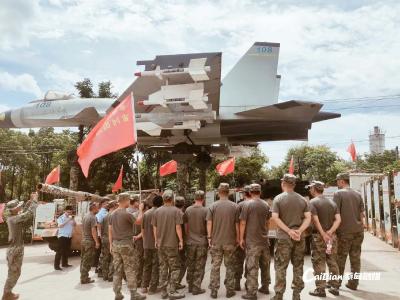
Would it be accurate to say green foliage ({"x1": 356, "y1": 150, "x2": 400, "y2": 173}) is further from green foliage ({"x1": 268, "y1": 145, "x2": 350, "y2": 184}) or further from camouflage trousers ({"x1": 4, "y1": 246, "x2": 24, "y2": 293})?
camouflage trousers ({"x1": 4, "y1": 246, "x2": 24, "y2": 293})

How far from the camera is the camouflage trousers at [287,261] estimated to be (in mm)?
5199

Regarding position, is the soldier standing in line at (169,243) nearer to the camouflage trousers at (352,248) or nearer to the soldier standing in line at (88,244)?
the soldier standing in line at (88,244)

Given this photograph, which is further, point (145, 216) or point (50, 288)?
point (50, 288)

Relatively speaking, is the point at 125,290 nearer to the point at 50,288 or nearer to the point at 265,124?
the point at 50,288

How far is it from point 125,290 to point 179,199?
2.11 metres

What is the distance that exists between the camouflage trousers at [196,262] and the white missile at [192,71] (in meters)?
6.19

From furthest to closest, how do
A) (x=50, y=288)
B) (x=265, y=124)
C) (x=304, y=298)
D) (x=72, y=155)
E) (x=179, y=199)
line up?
1. (x=72, y=155)
2. (x=265, y=124)
3. (x=50, y=288)
4. (x=179, y=199)
5. (x=304, y=298)

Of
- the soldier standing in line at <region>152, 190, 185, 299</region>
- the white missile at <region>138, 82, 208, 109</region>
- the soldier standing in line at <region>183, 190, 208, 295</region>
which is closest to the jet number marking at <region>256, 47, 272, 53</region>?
the white missile at <region>138, 82, 208, 109</region>

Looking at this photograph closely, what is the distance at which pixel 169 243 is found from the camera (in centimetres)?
611

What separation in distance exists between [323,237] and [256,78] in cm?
985

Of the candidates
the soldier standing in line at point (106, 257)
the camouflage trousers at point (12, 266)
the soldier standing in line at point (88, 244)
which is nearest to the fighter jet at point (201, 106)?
the soldier standing in line at point (88, 244)

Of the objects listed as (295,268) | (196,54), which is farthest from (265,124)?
(295,268)

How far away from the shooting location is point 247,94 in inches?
578

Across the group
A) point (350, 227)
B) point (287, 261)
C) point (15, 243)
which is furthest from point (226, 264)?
point (15, 243)
